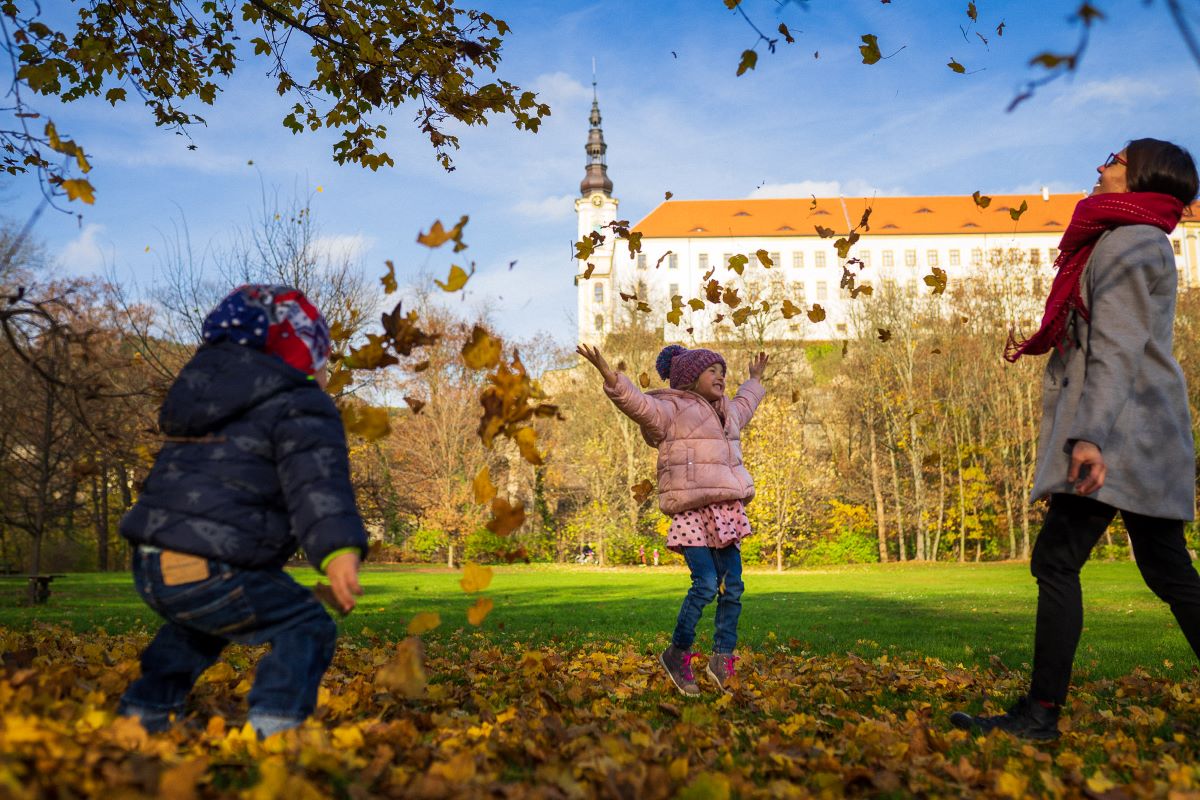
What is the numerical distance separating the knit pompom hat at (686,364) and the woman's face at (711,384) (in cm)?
3

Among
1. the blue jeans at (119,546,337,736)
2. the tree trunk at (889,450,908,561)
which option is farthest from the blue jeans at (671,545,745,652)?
the tree trunk at (889,450,908,561)

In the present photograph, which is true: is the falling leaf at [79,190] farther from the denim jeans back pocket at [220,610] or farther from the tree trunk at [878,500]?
the tree trunk at [878,500]

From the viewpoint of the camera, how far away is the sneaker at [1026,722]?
3576 millimetres

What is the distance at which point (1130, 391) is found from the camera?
11.4 ft

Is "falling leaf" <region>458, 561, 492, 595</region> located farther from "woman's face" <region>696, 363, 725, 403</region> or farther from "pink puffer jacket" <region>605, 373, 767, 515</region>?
"woman's face" <region>696, 363, 725, 403</region>

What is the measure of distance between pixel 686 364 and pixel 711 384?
0.23 m

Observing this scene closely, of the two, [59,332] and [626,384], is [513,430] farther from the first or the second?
[59,332]

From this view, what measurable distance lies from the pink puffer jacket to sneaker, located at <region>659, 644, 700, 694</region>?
2.65 feet

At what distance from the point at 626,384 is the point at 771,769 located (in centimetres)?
246

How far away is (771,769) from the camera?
9.77 ft

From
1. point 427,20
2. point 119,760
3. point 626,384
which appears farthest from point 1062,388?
point 427,20

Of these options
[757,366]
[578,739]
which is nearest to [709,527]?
[757,366]

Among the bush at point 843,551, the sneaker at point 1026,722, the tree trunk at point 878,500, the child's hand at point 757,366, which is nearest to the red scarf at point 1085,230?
the sneaker at point 1026,722

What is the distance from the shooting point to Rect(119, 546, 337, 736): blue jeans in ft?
8.59
